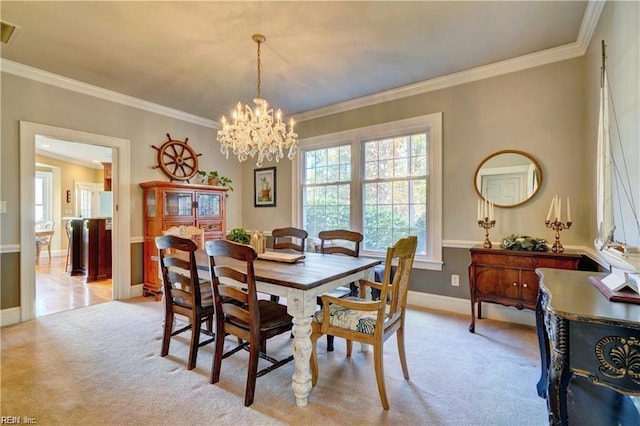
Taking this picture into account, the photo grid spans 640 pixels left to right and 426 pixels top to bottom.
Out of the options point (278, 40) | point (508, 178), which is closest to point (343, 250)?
point (508, 178)

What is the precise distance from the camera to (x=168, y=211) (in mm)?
4031

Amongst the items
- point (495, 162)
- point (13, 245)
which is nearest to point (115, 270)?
point (13, 245)

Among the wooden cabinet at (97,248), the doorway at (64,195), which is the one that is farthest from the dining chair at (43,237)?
the wooden cabinet at (97,248)

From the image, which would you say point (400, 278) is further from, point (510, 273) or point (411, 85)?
→ point (411, 85)

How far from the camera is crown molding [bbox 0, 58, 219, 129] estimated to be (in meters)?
3.09

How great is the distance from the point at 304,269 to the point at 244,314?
0.51m

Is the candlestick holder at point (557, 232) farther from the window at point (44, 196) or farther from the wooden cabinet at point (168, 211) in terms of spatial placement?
the window at point (44, 196)

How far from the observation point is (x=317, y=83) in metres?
3.56

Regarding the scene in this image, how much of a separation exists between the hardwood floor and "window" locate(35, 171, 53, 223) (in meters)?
2.51

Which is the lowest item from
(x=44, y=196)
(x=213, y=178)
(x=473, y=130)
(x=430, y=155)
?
(x=44, y=196)

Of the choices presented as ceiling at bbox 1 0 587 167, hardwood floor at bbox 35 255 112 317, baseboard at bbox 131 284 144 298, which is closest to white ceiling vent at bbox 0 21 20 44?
ceiling at bbox 1 0 587 167

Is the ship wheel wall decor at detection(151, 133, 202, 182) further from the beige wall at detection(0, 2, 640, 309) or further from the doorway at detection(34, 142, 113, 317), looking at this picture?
the doorway at detection(34, 142, 113, 317)

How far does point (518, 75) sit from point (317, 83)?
6.90ft

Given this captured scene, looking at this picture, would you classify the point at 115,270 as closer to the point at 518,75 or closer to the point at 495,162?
the point at 495,162
